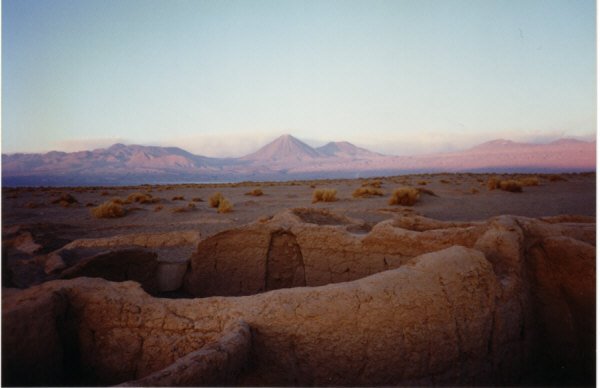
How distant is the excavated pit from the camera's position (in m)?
3.41

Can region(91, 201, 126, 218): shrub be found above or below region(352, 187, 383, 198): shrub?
below

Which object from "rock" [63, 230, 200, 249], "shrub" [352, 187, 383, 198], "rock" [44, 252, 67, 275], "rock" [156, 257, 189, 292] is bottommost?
"rock" [63, 230, 200, 249]

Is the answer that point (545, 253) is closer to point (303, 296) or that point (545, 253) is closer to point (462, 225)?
point (462, 225)

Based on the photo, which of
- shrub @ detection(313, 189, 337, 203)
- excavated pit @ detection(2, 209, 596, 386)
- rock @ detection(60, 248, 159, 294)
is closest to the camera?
excavated pit @ detection(2, 209, 596, 386)

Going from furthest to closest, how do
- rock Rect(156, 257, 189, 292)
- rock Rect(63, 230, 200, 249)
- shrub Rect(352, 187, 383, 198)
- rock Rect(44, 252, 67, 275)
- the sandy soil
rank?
shrub Rect(352, 187, 383, 198) < the sandy soil < rock Rect(63, 230, 200, 249) < rock Rect(156, 257, 189, 292) < rock Rect(44, 252, 67, 275)

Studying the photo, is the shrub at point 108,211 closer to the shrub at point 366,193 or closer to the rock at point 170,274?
the shrub at point 366,193

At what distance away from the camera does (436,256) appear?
4.14m

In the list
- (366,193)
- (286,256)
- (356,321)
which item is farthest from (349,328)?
(366,193)

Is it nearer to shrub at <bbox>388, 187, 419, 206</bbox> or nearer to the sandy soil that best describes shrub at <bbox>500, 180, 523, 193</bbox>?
the sandy soil

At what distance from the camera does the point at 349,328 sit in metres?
3.50

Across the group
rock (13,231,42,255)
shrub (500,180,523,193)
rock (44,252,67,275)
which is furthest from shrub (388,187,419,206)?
rock (44,252,67,275)

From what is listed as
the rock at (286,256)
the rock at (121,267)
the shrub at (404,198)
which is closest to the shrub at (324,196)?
the shrub at (404,198)

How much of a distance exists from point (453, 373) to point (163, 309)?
247cm

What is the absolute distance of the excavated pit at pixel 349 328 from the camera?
3.41 m
